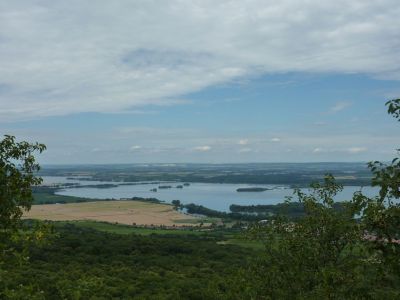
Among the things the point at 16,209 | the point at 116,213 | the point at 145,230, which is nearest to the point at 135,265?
the point at 145,230

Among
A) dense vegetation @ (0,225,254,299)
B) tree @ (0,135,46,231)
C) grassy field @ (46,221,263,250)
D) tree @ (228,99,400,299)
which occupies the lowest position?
grassy field @ (46,221,263,250)

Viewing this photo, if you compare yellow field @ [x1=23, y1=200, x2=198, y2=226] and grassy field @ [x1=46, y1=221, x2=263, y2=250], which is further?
yellow field @ [x1=23, y1=200, x2=198, y2=226]

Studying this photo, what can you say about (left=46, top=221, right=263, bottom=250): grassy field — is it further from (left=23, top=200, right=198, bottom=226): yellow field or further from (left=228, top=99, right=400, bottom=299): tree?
(left=228, top=99, right=400, bottom=299): tree

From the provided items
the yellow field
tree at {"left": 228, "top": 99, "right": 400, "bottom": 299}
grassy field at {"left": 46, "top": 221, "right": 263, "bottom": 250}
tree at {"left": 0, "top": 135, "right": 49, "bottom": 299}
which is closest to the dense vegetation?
grassy field at {"left": 46, "top": 221, "right": 263, "bottom": 250}

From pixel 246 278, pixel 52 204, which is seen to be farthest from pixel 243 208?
pixel 246 278

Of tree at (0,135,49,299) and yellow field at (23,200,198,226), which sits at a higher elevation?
tree at (0,135,49,299)

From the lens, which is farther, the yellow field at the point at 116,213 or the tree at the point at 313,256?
the yellow field at the point at 116,213

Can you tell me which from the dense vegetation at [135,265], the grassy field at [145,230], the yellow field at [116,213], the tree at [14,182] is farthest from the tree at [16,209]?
the yellow field at [116,213]

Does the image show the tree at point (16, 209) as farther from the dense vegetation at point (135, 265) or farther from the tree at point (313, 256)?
the dense vegetation at point (135, 265)

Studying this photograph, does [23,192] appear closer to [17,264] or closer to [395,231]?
[17,264]

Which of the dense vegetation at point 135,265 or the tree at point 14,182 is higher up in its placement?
the tree at point 14,182
